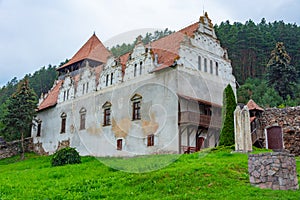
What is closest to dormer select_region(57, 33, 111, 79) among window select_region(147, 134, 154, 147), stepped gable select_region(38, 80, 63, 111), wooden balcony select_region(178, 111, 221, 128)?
stepped gable select_region(38, 80, 63, 111)

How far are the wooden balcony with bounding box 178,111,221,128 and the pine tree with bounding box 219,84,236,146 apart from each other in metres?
2.14

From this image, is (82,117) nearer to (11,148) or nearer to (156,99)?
(156,99)

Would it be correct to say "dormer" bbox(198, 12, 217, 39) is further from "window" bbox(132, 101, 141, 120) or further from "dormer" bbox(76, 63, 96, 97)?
"dormer" bbox(76, 63, 96, 97)

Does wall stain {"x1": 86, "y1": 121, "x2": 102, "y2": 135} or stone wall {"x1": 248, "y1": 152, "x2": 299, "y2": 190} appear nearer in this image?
stone wall {"x1": 248, "y1": 152, "x2": 299, "y2": 190}

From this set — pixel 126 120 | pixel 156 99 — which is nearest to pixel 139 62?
pixel 156 99

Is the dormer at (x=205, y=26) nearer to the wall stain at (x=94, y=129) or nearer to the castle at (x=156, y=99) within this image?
the castle at (x=156, y=99)

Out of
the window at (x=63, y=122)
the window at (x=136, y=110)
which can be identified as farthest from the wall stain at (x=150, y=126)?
the window at (x=63, y=122)

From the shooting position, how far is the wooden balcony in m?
21.3

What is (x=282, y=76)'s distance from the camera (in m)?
40.4

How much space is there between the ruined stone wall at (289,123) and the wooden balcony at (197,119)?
3.25 m

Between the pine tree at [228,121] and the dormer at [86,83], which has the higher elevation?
the dormer at [86,83]

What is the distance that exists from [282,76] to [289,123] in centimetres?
1942

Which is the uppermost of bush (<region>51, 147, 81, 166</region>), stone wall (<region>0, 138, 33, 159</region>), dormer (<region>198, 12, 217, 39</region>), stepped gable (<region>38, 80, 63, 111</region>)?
dormer (<region>198, 12, 217, 39</region>)

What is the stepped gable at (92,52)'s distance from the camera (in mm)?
36562
